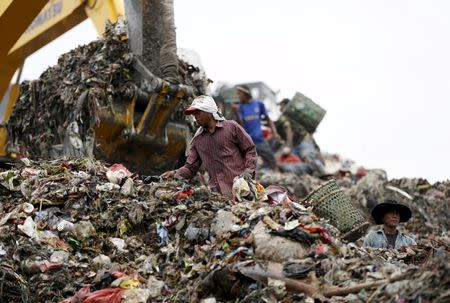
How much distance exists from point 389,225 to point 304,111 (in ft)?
24.8

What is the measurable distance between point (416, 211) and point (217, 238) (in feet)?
17.7

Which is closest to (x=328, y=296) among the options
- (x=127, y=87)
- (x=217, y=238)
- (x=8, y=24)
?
(x=217, y=238)

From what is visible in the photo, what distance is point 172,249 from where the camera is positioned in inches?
257

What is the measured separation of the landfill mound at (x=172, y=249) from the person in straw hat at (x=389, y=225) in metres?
0.35

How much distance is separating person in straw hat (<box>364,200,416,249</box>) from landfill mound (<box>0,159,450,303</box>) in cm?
35

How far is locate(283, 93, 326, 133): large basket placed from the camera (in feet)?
49.0

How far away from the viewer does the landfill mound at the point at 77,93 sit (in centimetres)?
927

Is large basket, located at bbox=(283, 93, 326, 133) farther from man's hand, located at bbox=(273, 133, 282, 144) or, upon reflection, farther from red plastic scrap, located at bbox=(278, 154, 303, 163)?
red plastic scrap, located at bbox=(278, 154, 303, 163)

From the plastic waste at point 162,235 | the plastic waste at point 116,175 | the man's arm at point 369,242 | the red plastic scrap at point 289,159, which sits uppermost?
the plastic waste at point 116,175

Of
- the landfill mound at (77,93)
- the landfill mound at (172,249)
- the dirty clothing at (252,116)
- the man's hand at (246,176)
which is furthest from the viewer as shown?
the dirty clothing at (252,116)

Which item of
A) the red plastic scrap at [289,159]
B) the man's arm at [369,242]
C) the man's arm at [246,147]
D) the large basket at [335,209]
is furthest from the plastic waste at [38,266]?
the red plastic scrap at [289,159]

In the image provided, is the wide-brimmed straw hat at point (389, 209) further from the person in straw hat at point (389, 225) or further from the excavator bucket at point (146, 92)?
the excavator bucket at point (146, 92)

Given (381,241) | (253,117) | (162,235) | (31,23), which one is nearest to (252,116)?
(253,117)

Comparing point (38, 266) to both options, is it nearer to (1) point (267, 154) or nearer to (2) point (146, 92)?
(2) point (146, 92)
